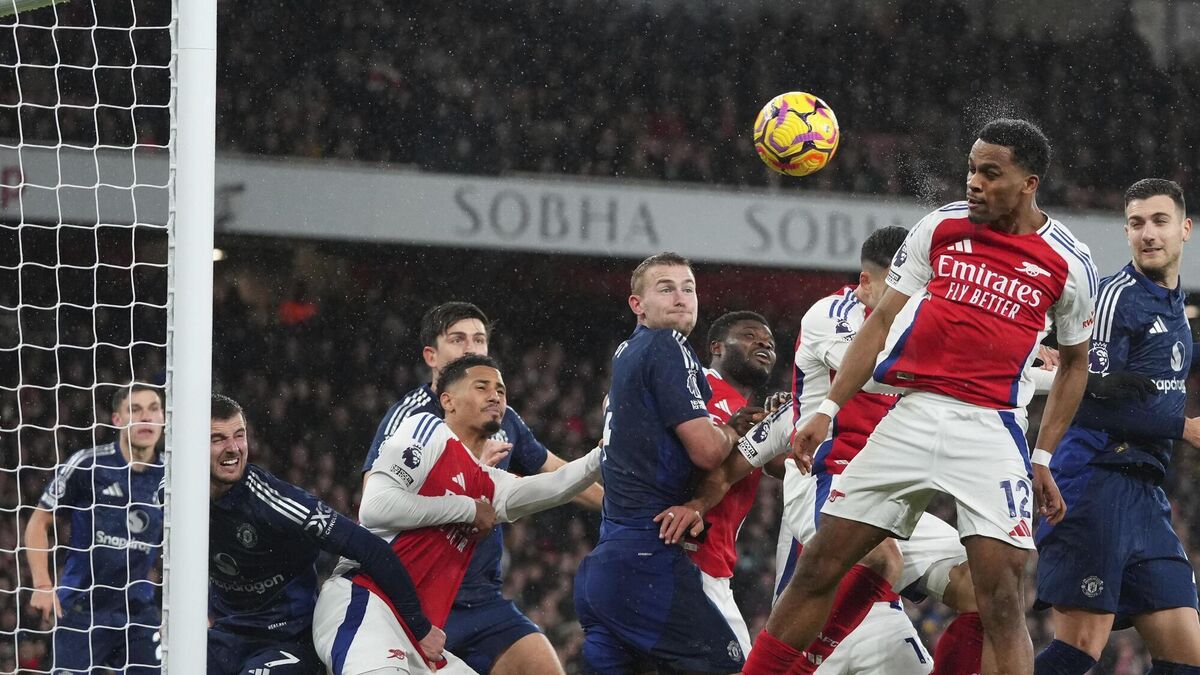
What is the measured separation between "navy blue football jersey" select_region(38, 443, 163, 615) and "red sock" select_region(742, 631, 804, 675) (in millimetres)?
3612

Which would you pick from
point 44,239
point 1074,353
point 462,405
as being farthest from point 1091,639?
point 44,239

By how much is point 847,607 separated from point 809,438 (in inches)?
36.0

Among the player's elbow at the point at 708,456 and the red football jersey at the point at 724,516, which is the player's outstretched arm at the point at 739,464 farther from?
the red football jersey at the point at 724,516

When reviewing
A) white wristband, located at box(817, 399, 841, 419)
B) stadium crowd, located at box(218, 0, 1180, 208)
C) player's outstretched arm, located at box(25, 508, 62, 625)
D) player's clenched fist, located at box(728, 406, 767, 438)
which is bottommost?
player's outstretched arm, located at box(25, 508, 62, 625)

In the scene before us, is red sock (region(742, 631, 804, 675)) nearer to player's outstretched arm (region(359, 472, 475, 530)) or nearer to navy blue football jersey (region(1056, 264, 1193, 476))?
player's outstretched arm (region(359, 472, 475, 530))

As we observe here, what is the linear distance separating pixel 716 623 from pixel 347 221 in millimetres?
9461

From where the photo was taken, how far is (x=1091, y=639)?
4.85 m

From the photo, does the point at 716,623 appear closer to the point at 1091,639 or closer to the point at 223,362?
the point at 1091,639

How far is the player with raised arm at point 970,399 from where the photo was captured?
12.7ft

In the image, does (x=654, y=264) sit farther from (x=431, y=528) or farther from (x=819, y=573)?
(x=819, y=573)

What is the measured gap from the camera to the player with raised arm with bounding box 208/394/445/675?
4.64 meters

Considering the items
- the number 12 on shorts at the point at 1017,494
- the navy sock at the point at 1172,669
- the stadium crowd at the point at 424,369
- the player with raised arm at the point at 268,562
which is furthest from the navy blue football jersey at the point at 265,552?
the stadium crowd at the point at 424,369

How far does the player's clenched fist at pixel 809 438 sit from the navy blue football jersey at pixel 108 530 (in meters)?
3.79

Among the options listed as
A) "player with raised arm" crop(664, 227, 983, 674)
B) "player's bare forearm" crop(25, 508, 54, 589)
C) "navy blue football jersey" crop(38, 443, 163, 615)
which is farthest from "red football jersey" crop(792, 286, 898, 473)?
"player's bare forearm" crop(25, 508, 54, 589)
